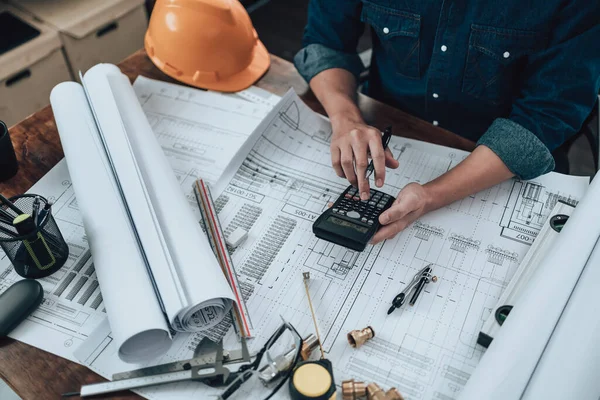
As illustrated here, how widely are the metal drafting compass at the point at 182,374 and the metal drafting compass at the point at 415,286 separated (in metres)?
0.21

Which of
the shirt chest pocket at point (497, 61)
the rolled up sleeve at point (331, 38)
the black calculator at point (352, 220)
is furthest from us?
the rolled up sleeve at point (331, 38)

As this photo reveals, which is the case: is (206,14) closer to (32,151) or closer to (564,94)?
(32,151)

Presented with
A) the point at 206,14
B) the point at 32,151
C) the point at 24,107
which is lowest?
the point at 24,107


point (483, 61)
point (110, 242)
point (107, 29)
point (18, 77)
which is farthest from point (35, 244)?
point (107, 29)

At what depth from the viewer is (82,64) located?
65.1 inches

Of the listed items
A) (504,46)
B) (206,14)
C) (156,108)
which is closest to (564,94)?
(504,46)

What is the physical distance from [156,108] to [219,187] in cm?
26

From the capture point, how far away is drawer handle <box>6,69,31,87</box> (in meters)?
1.49

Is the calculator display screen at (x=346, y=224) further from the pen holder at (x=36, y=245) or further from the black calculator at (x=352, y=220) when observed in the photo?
the pen holder at (x=36, y=245)

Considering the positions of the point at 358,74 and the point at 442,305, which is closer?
the point at 442,305

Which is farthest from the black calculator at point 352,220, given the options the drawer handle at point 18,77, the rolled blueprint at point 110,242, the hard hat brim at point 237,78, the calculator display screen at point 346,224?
the drawer handle at point 18,77

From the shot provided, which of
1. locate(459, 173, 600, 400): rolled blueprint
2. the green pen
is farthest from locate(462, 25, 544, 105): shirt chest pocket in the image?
the green pen

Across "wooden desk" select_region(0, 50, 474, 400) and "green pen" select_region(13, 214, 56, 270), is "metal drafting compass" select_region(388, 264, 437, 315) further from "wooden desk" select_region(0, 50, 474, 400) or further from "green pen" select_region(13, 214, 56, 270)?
"green pen" select_region(13, 214, 56, 270)

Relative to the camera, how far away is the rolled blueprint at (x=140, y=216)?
0.66m
